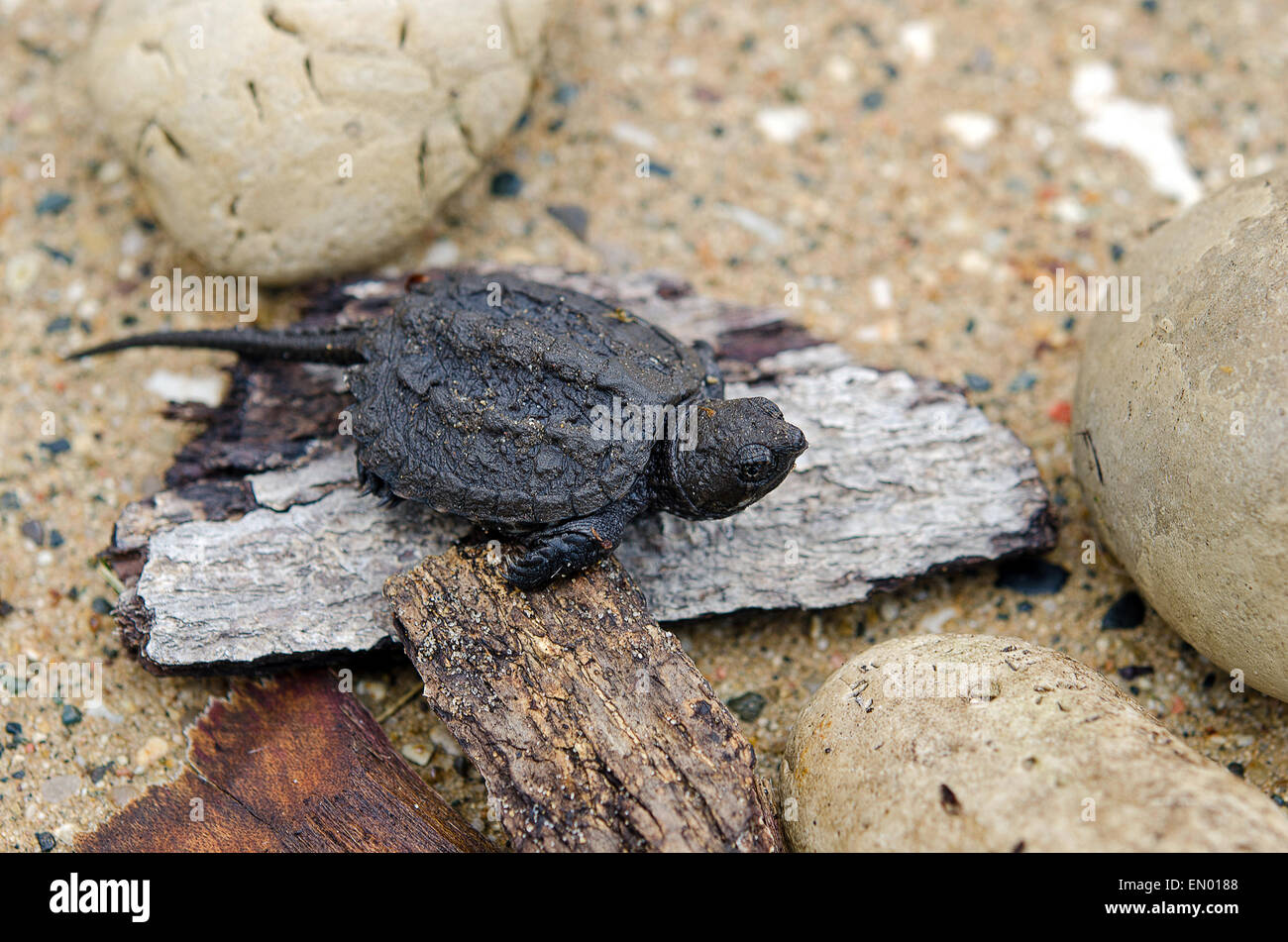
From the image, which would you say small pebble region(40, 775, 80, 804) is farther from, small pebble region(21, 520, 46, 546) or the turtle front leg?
the turtle front leg

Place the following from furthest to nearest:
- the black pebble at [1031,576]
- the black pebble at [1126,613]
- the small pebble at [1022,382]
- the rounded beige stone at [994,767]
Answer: the small pebble at [1022,382], the black pebble at [1031,576], the black pebble at [1126,613], the rounded beige stone at [994,767]

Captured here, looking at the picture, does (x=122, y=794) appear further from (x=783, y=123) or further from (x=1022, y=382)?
(x=783, y=123)

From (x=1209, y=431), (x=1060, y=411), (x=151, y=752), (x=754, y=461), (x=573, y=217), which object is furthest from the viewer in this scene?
(x=573, y=217)

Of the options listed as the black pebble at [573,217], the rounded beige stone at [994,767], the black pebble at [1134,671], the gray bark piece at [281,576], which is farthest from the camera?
the black pebble at [573,217]

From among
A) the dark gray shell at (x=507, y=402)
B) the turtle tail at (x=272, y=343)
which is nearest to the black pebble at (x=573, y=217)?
the dark gray shell at (x=507, y=402)

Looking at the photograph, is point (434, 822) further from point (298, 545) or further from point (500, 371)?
A: point (500, 371)

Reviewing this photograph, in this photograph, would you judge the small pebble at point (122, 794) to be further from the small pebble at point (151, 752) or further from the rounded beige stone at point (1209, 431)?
the rounded beige stone at point (1209, 431)

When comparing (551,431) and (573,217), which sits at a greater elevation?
(573,217)
